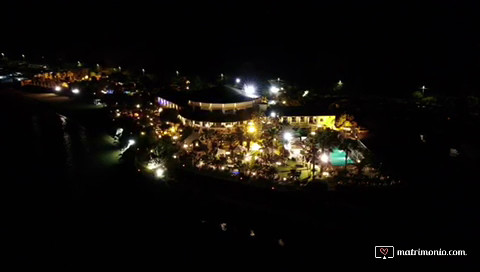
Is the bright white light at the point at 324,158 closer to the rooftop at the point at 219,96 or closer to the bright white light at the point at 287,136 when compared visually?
the bright white light at the point at 287,136

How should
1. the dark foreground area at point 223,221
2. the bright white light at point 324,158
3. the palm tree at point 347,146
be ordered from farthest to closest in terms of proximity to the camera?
1. the bright white light at point 324,158
2. the palm tree at point 347,146
3. the dark foreground area at point 223,221

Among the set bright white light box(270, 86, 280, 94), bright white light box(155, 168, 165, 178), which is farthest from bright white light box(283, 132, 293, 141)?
bright white light box(270, 86, 280, 94)

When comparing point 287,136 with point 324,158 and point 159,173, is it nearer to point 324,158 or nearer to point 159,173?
point 324,158

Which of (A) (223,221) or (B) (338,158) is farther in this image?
(B) (338,158)

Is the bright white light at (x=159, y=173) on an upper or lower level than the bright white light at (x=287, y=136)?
lower

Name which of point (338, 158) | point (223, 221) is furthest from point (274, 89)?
point (223, 221)

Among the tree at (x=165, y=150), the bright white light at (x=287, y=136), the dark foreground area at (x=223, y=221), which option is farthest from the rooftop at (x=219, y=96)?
the dark foreground area at (x=223, y=221)

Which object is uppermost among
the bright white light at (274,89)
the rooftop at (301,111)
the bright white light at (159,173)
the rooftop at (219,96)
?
the bright white light at (274,89)
